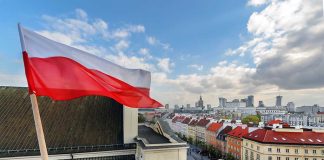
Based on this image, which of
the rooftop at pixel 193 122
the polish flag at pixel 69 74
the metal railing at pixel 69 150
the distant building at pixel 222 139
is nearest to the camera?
the polish flag at pixel 69 74

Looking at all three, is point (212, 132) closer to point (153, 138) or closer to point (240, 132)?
point (240, 132)

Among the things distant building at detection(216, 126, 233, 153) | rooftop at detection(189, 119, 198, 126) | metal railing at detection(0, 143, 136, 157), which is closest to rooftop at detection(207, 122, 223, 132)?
distant building at detection(216, 126, 233, 153)

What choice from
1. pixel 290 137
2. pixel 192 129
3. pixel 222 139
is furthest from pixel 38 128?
pixel 192 129

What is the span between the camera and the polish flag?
6.26 m

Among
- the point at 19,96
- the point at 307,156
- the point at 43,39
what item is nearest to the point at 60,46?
the point at 43,39

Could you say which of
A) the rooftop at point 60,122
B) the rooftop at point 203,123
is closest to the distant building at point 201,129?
the rooftop at point 203,123

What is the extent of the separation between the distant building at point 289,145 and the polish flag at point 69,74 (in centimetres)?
5058

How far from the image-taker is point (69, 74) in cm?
681

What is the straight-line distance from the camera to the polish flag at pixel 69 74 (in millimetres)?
6258

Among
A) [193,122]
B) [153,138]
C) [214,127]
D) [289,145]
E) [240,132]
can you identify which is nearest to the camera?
[153,138]

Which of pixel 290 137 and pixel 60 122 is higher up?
pixel 60 122

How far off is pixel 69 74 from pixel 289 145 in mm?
54512

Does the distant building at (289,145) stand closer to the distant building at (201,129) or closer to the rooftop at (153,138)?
the distant building at (201,129)

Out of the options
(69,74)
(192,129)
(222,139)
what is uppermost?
(69,74)
